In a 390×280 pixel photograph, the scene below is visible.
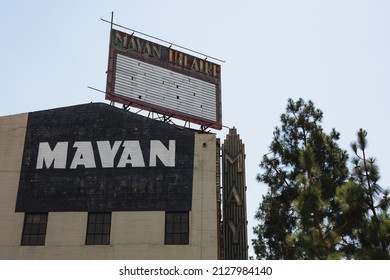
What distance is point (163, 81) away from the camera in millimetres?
37312

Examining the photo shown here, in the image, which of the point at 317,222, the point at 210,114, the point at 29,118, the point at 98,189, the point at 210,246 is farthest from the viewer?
the point at 210,114

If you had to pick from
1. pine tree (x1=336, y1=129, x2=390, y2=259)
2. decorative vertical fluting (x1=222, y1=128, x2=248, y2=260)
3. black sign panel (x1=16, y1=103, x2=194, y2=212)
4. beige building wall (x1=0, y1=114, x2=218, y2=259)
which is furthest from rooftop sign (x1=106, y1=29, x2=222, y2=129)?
pine tree (x1=336, y1=129, x2=390, y2=259)

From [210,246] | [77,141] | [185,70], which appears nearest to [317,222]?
[210,246]

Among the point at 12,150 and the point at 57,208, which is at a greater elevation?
the point at 12,150

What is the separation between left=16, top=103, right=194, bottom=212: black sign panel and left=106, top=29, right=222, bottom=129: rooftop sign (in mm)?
4958

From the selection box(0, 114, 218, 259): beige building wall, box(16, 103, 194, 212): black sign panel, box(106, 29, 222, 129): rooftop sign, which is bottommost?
box(0, 114, 218, 259): beige building wall

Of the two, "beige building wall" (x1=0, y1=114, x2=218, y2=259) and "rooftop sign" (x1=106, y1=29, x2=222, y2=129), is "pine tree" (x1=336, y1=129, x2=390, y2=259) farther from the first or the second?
"rooftop sign" (x1=106, y1=29, x2=222, y2=129)

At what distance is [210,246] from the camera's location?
86.1ft

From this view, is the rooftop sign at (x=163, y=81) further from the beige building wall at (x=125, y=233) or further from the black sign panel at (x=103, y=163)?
the beige building wall at (x=125, y=233)

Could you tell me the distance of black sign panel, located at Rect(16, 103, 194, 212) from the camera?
1088 inches

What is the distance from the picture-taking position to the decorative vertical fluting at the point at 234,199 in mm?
30155

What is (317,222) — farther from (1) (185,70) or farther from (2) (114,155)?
(1) (185,70)

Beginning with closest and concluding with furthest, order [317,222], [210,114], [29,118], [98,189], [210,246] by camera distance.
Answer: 1. [317,222]
2. [210,246]
3. [98,189]
4. [29,118]
5. [210,114]

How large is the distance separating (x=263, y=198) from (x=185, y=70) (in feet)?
38.5
